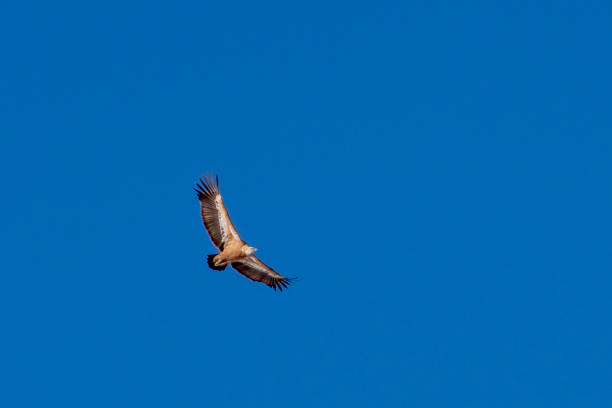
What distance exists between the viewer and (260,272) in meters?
42.9

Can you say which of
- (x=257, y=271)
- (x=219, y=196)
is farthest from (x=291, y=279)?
(x=219, y=196)

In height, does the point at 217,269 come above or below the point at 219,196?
below

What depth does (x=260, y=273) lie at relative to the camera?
4297cm

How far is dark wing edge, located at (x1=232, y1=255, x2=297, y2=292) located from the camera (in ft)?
140

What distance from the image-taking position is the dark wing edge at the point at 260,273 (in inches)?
1677

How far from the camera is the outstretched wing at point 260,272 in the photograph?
42.6m

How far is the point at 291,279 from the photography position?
42.5 metres

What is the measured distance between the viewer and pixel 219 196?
41.4 metres

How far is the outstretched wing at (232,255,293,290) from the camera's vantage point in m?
42.6

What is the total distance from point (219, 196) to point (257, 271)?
14.5ft

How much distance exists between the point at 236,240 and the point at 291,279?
363cm

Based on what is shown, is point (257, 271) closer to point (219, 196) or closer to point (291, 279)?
point (291, 279)

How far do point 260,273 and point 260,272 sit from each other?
6cm

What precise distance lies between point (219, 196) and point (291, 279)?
18.2 ft
